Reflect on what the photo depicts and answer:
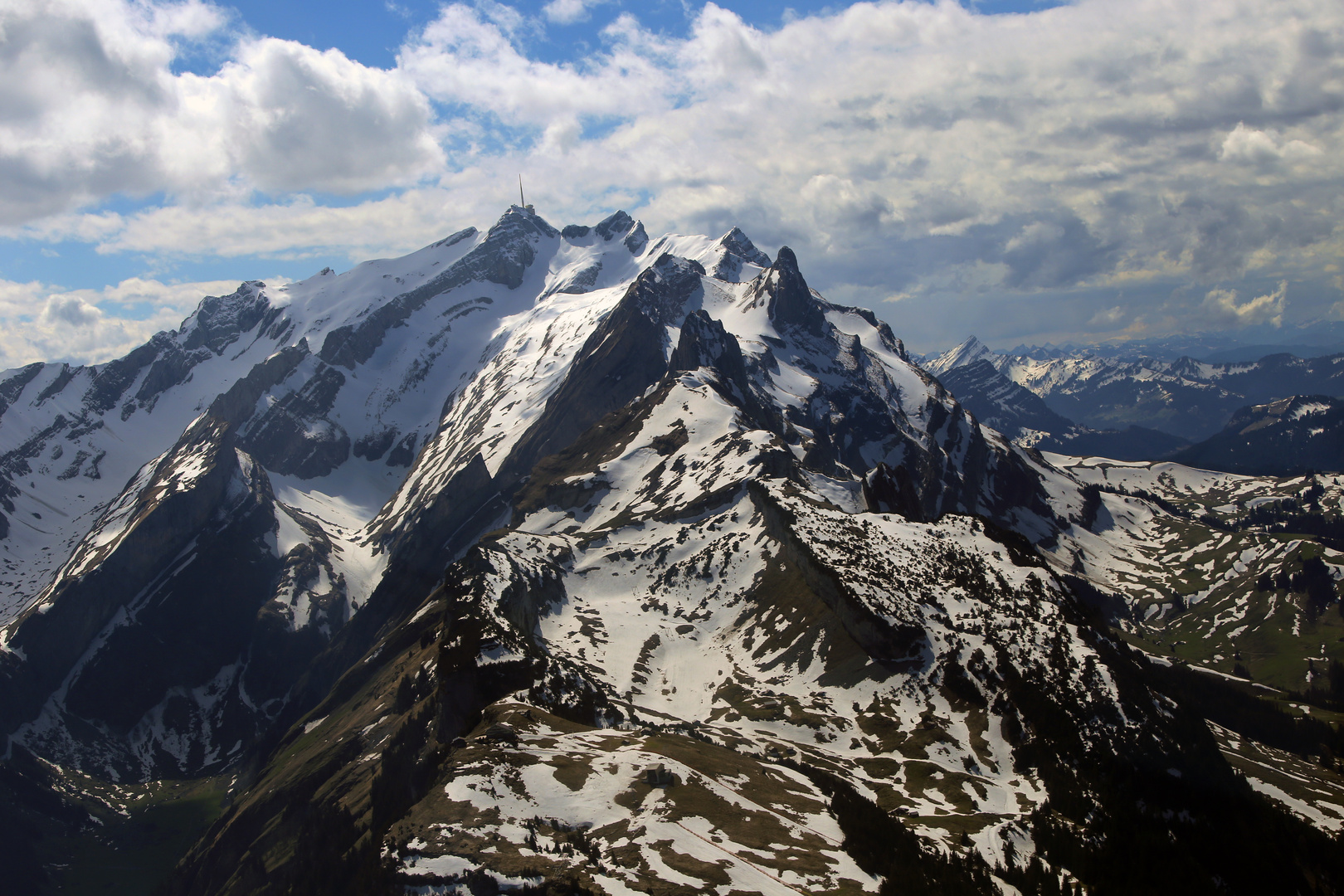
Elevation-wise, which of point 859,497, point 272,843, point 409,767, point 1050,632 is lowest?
point 272,843

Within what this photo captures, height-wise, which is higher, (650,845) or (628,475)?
(628,475)

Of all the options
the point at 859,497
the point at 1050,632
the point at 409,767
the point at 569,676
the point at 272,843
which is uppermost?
the point at 859,497

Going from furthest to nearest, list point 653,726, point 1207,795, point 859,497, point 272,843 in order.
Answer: point 859,497
point 272,843
point 653,726
point 1207,795

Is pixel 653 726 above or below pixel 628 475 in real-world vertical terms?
below

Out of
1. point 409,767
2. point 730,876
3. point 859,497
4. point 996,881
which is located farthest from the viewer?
point 859,497

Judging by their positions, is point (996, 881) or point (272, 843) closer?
point (996, 881)

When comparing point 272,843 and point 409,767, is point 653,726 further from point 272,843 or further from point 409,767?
point 272,843

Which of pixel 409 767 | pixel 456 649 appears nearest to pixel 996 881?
pixel 456 649

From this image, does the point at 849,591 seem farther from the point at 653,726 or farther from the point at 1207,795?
the point at 1207,795

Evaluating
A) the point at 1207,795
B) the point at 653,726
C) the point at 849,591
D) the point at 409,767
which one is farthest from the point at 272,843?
the point at 1207,795
